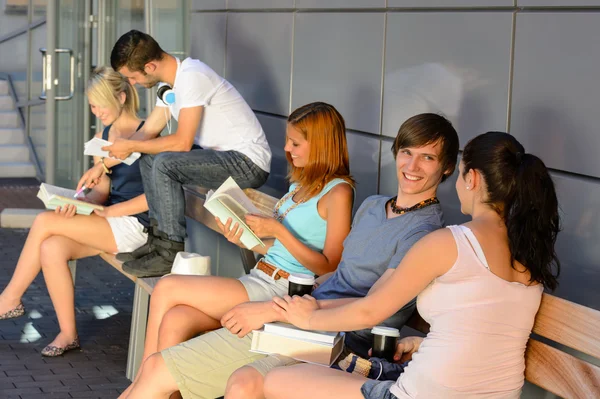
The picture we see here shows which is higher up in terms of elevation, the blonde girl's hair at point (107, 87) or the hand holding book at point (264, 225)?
the blonde girl's hair at point (107, 87)

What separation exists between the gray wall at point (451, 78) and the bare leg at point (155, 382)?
4.29ft

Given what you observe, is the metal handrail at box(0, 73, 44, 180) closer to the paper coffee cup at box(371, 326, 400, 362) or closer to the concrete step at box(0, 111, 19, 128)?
the concrete step at box(0, 111, 19, 128)

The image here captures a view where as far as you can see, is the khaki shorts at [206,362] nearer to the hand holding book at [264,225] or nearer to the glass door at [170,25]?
the hand holding book at [264,225]

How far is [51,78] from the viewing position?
383 inches

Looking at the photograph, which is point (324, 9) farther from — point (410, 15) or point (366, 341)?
point (366, 341)

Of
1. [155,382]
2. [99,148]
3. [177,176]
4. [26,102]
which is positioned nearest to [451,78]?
[177,176]

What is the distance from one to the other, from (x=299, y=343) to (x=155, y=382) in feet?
2.30

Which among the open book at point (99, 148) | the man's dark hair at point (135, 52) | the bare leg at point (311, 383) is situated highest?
the man's dark hair at point (135, 52)

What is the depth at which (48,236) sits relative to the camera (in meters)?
5.36

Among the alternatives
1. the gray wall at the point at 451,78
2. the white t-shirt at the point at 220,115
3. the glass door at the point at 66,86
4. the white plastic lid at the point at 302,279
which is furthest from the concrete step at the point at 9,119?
the white plastic lid at the point at 302,279

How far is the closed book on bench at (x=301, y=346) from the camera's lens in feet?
9.92

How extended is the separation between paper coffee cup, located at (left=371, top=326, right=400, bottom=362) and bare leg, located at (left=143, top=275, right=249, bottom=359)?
0.92m

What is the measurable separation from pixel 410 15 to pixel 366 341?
6.49ft

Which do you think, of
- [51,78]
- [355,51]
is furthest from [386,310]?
[51,78]
